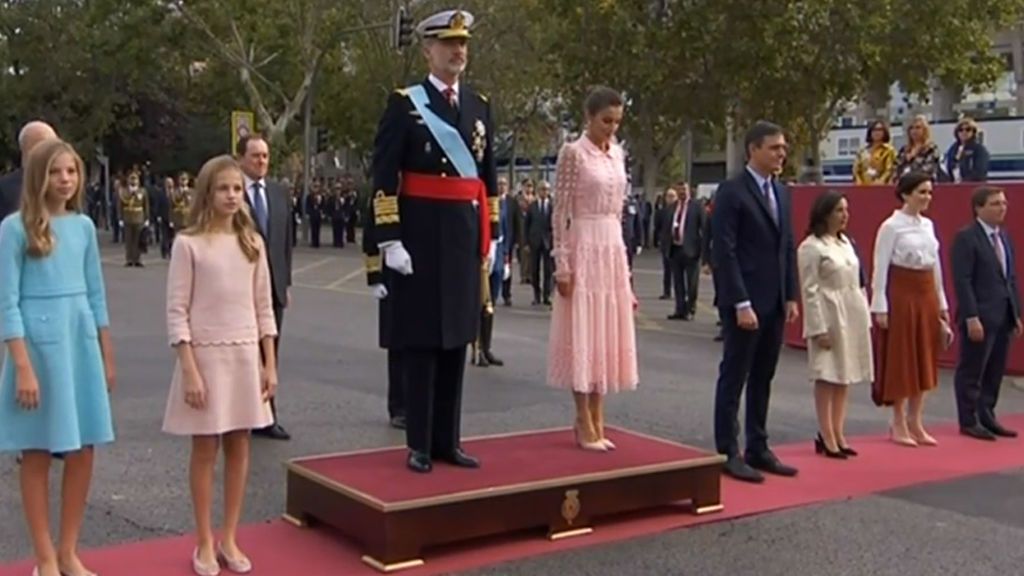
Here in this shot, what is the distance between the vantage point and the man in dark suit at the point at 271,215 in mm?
8922

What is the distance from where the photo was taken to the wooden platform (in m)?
6.20

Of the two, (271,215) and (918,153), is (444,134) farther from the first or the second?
(918,153)

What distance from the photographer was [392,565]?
6.12m

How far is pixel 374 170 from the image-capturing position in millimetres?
6781

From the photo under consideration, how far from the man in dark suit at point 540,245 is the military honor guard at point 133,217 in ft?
30.8

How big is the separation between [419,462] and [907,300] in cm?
436

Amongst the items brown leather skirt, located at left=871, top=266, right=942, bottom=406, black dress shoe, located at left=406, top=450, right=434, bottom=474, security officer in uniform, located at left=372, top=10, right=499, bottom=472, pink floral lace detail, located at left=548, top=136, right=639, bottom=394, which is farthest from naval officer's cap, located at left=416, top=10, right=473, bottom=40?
brown leather skirt, located at left=871, top=266, right=942, bottom=406

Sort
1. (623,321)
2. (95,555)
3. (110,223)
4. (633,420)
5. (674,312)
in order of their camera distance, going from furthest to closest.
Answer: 1. (110,223)
2. (674,312)
3. (633,420)
4. (623,321)
5. (95,555)

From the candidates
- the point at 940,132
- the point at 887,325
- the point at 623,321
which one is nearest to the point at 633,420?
the point at 887,325

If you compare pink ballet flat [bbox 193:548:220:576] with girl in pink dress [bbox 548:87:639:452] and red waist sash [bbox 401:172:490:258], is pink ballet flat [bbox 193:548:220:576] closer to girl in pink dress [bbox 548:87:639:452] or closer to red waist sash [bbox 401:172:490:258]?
red waist sash [bbox 401:172:490:258]

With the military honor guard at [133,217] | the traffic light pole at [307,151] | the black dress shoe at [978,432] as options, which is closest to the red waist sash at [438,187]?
the black dress shoe at [978,432]

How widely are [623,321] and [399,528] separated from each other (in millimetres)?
2169

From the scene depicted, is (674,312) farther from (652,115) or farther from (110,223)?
(110,223)

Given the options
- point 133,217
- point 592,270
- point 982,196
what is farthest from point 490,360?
point 133,217
